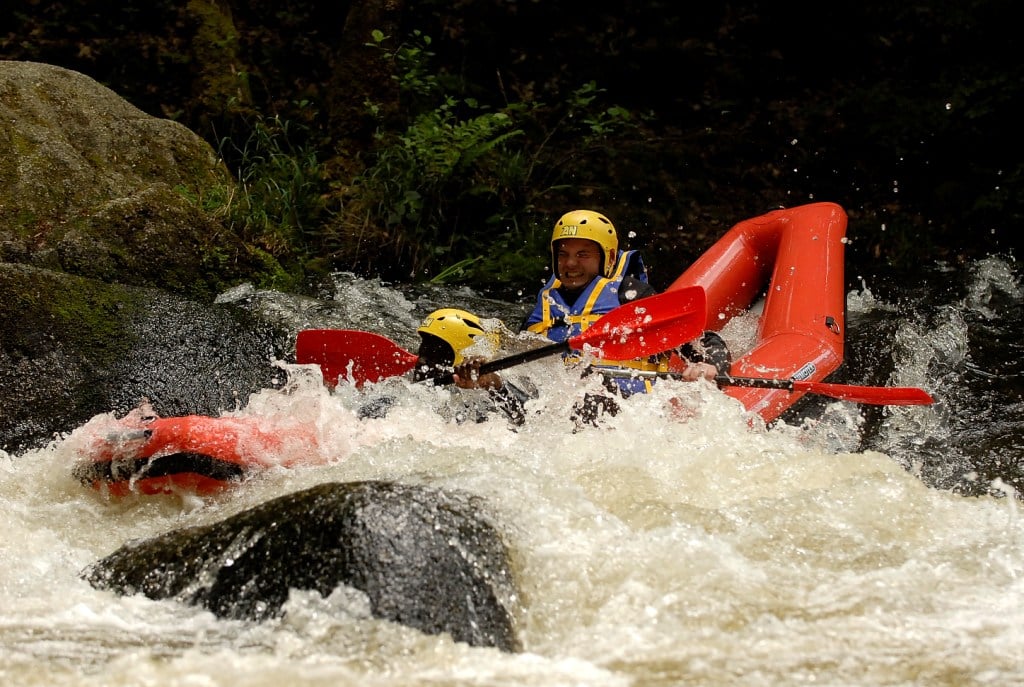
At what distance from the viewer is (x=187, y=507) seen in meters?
3.49

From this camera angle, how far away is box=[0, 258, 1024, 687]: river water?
221cm

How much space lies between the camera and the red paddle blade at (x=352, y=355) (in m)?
4.30

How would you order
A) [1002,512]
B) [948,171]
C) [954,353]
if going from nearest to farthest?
1. [1002,512]
2. [954,353]
3. [948,171]

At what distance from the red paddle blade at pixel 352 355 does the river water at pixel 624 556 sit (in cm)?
13

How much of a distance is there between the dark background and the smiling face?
7.95 ft

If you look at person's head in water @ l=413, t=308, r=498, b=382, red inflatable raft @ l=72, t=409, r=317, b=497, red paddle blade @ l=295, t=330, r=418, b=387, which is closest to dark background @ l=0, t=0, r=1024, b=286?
red paddle blade @ l=295, t=330, r=418, b=387

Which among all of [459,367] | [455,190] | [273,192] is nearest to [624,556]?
[459,367]

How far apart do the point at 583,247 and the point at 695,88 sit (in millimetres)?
4893

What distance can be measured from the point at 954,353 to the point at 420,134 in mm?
3802

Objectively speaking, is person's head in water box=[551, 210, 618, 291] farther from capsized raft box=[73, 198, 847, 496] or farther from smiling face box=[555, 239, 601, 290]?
capsized raft box=[73, 198, 847, 496]

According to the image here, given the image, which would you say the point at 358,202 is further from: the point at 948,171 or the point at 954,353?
the point at 948,171

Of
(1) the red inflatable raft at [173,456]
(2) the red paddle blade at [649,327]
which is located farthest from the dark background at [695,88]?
(1) the red inflatable raft at [173,456]

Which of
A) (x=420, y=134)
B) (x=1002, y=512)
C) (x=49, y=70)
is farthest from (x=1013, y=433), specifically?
(x=49, y=70)

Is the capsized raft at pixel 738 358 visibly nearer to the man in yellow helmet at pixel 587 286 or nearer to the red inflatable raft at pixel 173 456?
the red inflatable raft at pixel 173 456
